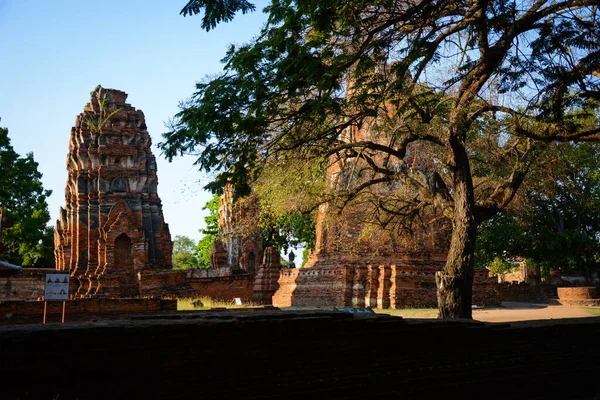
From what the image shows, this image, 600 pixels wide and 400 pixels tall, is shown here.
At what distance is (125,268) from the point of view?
2595cm

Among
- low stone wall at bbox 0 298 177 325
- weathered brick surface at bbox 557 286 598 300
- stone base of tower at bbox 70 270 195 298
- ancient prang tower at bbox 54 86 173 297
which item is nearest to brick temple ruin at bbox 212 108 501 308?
weathered brick surface at bbox 557 286 598 300

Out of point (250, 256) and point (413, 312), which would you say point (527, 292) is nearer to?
point (250, 256)

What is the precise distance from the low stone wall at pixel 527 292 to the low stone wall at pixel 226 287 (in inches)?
532

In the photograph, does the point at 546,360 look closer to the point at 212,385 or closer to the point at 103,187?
the point at 212,385

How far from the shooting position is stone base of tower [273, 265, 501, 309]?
19.9 m

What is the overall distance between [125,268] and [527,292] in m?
20.7

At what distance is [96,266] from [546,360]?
2425cm

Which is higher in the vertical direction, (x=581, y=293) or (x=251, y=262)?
(x=251, y=262)

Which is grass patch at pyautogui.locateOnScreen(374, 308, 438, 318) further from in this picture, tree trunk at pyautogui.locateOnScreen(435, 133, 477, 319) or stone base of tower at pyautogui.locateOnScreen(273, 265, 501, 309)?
tree trunk at pyautogui.locateOnScreen(435, 133, 477, 319)

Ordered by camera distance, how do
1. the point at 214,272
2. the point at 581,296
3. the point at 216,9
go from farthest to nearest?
the point at 214,272 → the point at 581,296 → the point at 216,9

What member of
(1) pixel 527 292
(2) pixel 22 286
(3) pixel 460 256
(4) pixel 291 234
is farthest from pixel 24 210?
(3) pixel 460 256

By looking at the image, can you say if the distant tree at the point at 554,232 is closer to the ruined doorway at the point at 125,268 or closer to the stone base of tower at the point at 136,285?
the stone base of tower at the point at 136,285

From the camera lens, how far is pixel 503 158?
12.7 metres

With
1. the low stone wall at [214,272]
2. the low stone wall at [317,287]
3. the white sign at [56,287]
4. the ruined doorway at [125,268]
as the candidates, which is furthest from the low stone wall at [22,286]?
the white sign at [56,287]
